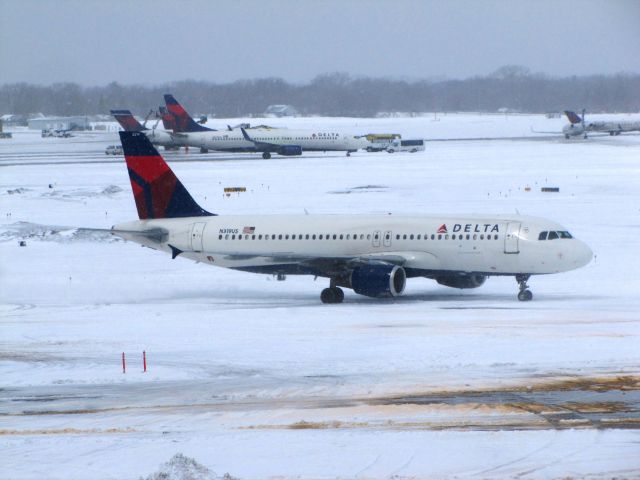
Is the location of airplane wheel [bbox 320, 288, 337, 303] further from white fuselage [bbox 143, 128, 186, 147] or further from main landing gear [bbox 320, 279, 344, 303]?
white fuselage [bbox 143, 128, 186, 147]

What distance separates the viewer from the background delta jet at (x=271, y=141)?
437 ft

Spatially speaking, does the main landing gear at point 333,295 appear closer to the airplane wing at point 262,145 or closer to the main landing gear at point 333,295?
the main landing gear at point 333,295

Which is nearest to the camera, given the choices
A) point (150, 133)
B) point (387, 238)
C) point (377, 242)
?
point (387, 238)

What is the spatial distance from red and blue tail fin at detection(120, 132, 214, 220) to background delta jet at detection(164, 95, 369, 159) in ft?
258

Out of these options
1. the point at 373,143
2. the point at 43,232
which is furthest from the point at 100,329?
the point at 373,143

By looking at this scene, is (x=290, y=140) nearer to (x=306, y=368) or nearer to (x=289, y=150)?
(x=289, y=150)

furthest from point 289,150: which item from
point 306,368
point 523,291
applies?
point 306,368

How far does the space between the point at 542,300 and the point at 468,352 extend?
474 inches

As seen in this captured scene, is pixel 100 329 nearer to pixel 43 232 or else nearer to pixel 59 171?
pixel 43 232

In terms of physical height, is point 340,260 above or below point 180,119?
below

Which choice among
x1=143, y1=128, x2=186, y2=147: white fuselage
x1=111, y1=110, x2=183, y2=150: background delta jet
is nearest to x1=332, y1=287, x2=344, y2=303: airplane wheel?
Answer: x1=111, y1=110, x2=183, y2=150: background delta jet

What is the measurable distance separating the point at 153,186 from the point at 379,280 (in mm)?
12084

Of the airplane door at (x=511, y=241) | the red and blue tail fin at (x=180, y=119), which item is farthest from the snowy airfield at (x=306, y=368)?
the red and blue tail fin at (x=180, y=119)

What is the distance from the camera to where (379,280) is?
44969 millimetres
